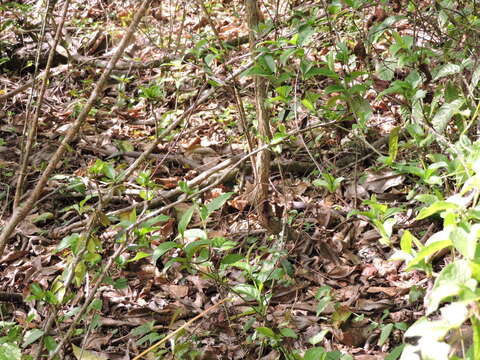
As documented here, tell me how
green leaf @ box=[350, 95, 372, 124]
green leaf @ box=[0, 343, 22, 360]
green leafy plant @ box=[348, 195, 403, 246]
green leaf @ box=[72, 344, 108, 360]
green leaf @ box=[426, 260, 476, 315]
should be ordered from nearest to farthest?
green leaf @ box=[426, 260, 476, 315] < green leaf @ box=[0, 343, 22, 360] < green leafy plant @ box=[348, 195, 403, 246] < green leaf @ box=[350, 95, 372, 124] < green leaf @ box=[72, 344, 108, 360]

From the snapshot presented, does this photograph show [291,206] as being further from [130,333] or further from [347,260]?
[130,333]

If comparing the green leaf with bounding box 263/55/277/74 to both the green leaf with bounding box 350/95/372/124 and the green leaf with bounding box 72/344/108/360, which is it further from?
the green leaf with bounding box 72/344/108/360

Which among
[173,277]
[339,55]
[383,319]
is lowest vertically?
[383,319]

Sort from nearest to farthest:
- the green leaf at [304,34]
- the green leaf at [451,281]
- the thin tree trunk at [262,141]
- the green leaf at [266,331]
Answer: the green leaf at [451,281]
the green leaf at [266,331]
the green leaf at [304,34]
the thin tree trunk at [262,141]

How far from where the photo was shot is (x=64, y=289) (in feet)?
7.13

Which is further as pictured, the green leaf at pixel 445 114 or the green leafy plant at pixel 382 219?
the green leaf at pixel 445 114

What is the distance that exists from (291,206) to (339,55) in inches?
39.8

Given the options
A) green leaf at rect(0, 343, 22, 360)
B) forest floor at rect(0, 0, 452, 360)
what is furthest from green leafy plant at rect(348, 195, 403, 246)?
green leaf at rect(0, 343, 22, 360)

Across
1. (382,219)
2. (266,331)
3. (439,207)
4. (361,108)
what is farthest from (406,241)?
(361,108)

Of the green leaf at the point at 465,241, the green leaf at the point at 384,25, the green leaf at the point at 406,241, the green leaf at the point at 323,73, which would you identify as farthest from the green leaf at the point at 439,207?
the green leaf at the point at 384,25

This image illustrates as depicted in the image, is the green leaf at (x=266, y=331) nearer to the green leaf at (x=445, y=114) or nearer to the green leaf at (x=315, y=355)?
the green leaf at (x=315, y=355)

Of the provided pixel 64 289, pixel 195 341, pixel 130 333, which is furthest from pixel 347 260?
pixel 64 289

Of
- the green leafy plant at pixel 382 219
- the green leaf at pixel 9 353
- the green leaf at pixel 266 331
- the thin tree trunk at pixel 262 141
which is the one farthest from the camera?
the thin tree trunk at pixel 262 141

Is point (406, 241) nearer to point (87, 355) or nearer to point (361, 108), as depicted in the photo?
point (361, 108)
